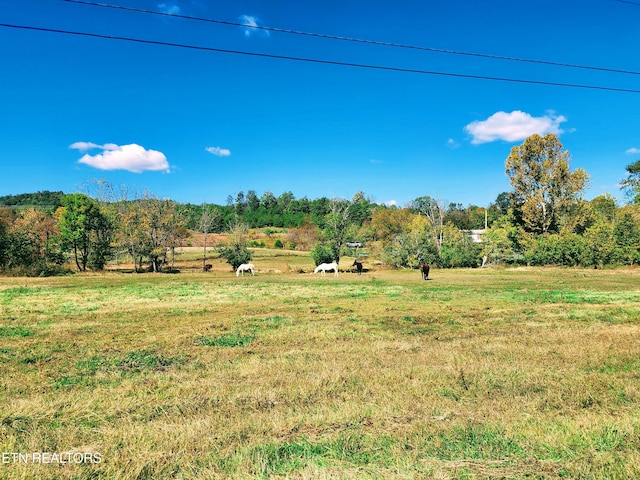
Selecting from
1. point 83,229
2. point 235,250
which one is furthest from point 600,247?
point 83,229

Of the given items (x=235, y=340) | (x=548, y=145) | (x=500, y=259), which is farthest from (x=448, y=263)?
(x=235, y=340)

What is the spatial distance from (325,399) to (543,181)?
177 ft

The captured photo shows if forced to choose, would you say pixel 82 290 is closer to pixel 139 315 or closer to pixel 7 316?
pixel 7 316

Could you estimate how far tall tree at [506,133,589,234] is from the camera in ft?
164

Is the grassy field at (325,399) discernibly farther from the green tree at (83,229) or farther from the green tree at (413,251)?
the green tree at (83,229)

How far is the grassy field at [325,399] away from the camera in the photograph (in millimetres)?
4164

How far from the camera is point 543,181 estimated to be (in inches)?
1993

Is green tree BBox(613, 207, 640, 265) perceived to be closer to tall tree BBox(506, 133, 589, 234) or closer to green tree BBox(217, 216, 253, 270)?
tall tree BBox(506, 133, 589, 234)

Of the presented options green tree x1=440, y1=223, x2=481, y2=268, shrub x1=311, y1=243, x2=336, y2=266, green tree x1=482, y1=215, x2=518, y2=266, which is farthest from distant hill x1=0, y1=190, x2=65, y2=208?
green tree x1=482, y1=215, x2=518, y2=266

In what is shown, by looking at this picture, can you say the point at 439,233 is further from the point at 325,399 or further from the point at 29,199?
the point at 29,199

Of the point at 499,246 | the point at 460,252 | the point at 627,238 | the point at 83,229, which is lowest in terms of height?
the point at 460,252

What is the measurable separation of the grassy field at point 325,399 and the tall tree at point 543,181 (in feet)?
141

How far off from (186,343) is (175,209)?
50.2m

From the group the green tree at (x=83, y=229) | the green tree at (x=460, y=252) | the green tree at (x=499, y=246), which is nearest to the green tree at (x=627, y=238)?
the green tree at (x=499, y=246)
